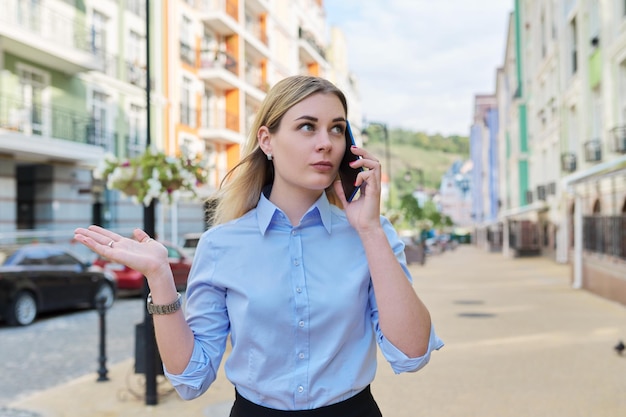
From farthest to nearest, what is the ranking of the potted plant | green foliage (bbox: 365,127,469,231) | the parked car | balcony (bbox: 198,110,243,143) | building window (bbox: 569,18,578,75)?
green foliage (bbox: 365,127,469,231), balcony (bbox: 198,110,243,143), building window (bbox: 569,18,578,75), the parked car, the potted plant

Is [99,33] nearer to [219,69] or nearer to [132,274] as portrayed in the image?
[219,69]

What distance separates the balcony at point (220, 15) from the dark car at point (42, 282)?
2116 centimetres

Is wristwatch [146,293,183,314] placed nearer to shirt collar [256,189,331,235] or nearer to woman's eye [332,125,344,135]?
shirt collar [256,189,331,235]

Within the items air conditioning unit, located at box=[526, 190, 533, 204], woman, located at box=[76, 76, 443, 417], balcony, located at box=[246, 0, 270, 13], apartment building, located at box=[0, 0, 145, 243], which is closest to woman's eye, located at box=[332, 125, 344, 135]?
woman, located at box=[76, 76, 443, 417]

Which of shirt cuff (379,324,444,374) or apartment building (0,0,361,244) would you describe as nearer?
shirt cuff (379,324,444,374)

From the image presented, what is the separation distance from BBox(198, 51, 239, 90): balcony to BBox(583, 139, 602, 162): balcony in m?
17.3

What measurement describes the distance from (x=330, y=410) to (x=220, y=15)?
32.3 meters

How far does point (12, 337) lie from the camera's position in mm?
10445

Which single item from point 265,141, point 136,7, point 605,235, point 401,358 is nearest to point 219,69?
point 136,7

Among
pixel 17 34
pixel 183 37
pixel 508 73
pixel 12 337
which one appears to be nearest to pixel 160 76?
pixel 183 37

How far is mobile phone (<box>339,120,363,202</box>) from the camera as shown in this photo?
7.01 feet

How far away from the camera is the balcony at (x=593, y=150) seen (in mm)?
21672

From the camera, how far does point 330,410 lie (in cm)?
194

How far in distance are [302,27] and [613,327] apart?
4318 centimetres
